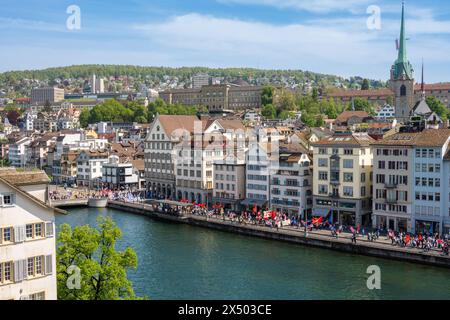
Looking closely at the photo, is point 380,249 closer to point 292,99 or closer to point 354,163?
point 354,163

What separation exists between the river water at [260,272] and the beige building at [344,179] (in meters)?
8.39

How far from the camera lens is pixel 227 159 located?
6694 cm

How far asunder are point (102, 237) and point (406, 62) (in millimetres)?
128846

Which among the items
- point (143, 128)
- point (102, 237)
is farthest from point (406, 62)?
point (102, 237)

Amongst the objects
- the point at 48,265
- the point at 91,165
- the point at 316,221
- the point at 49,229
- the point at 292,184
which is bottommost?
the point at 316,221

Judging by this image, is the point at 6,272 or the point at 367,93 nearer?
the point at 6,272

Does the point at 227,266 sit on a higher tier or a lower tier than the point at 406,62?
lower

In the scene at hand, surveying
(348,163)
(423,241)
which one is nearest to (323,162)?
(348,163)

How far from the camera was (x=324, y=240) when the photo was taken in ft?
151

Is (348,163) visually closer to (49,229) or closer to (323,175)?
(323,175)

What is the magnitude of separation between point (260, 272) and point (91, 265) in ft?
62.6

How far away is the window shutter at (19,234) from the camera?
53.3ft

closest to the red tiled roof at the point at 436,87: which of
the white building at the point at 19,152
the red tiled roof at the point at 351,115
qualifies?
the red tiled roof at the point at 351,115

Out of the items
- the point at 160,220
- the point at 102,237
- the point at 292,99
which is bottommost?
the point at 160,220
